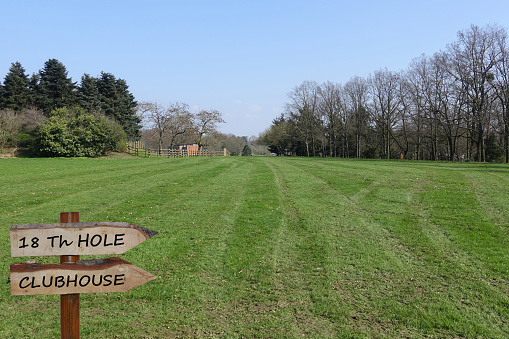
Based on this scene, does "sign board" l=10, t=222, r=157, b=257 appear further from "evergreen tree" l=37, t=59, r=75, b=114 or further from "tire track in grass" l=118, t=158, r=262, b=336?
"evergreen tree" l=37, t=59, r=75, b=114

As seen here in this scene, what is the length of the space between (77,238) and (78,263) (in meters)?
0.21

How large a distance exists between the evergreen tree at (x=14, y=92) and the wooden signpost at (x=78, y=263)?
50.7m

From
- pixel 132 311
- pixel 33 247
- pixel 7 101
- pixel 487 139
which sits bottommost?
pixel 132 311

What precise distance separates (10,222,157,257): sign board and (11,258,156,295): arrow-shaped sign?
0.12 meters

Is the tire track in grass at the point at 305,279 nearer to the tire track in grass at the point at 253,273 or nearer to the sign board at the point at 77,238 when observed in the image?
the tire track in grass at the point at 253,273

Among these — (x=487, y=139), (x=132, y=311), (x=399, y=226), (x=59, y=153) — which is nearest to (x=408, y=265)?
(x=399, y=226)

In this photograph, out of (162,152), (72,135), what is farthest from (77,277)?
(162,152)

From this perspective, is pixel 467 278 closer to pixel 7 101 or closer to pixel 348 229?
pixel 348 229

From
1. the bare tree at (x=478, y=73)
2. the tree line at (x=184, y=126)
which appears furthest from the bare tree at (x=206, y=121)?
the bare tree at (x=478, y=73)

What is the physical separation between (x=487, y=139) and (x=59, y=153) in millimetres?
54930

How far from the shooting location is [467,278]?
201 inches

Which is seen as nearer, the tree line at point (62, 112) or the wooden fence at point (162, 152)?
the tree line at point (62, 112)

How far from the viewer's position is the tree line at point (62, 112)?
35250 millimetres

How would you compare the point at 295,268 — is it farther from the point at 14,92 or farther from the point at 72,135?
the point at 14,92
